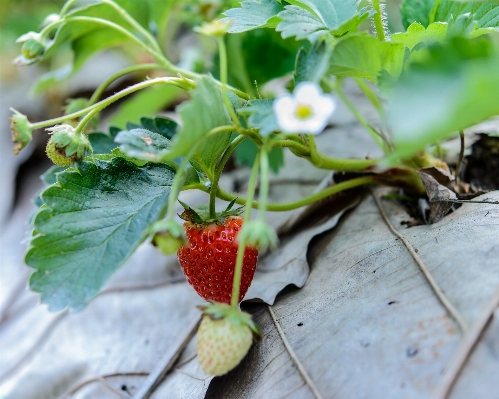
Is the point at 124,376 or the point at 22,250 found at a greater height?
the point at 124,376

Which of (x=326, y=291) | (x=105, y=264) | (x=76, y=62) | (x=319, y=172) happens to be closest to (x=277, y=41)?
(x=319, y=172)

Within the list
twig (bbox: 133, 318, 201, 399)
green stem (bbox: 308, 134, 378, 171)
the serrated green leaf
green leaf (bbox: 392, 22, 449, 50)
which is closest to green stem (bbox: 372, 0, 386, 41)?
green leaf (bbox: 392, 22, 449, 50)

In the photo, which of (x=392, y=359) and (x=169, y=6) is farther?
(x=169, y=6)

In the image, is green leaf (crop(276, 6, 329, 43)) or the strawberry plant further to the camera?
green leaf (crop(276, 6, 329, 43))

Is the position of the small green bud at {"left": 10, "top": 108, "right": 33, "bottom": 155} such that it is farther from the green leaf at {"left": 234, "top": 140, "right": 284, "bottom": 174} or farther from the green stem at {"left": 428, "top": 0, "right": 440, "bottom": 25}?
the green stem at {"left": 428, "top": 0, "right": 440, "bottom": 25}

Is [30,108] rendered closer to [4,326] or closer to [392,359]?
[4,326]

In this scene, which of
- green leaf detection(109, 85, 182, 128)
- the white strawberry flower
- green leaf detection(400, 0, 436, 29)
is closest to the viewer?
the white strawberry flower
